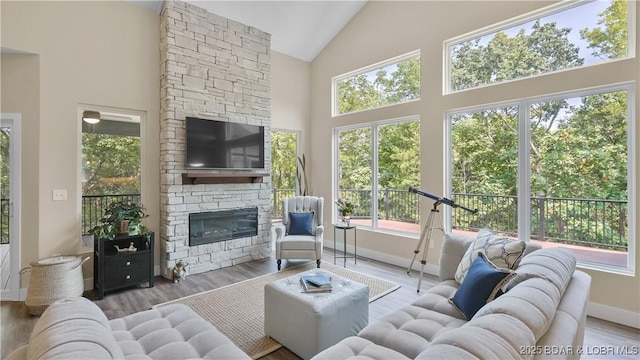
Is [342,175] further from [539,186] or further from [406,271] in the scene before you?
[539,186]

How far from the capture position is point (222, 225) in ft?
14.5

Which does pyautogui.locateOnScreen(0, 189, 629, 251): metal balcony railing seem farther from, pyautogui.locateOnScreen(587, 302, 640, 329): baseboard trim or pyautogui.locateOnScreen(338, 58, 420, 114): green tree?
pyautogui.locateOnScreen(338, 58, 420, 114): green tree

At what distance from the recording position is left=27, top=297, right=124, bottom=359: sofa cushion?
0.99 m

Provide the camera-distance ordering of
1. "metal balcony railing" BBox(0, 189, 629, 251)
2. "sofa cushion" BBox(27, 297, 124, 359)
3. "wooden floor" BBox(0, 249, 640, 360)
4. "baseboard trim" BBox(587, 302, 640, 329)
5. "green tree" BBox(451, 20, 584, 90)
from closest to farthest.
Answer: "sofa cushion" BBox(27, 297, 124, 359) < "wooden floor" BBox(0, 249, 640, 360) < "baseboard trim" BBox(587, 302, 640, 329) < "metal balcony railing" BBox(0, 189, 629, 251) < "green tree" BBox(451, 20, 584, 90)

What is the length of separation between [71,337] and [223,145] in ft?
11.5

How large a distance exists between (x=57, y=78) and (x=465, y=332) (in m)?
4.60

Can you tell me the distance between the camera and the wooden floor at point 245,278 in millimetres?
2379

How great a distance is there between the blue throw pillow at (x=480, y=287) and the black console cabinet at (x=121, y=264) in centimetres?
347

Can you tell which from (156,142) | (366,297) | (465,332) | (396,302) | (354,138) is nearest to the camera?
(465,332)

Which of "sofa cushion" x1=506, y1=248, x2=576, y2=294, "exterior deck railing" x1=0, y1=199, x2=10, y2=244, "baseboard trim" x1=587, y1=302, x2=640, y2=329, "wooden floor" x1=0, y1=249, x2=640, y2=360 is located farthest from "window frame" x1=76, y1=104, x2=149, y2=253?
"baseboard trim" x1=587, y1=302, x2=640, y2=329

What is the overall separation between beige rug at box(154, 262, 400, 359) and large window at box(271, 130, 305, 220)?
5.66 feet

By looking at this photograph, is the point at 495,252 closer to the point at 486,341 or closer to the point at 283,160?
the point at 486,341

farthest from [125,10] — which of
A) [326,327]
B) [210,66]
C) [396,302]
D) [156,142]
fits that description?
[396,302]

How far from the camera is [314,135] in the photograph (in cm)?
585
